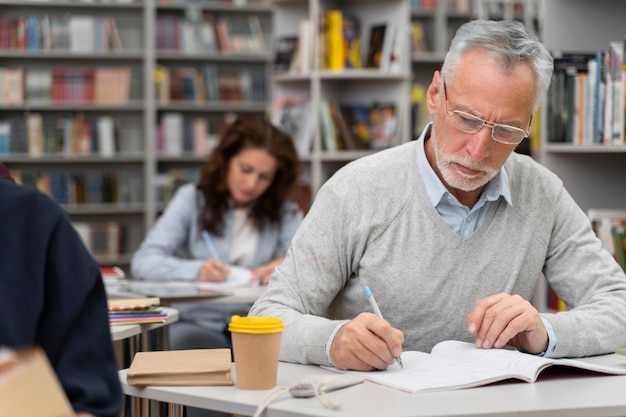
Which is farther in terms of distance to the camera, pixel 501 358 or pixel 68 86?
pixel 68 86

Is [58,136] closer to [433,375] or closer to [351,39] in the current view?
[351,39]

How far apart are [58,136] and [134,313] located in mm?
4828

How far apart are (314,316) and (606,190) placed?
1.88m

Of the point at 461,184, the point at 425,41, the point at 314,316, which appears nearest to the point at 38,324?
the point at 314,316

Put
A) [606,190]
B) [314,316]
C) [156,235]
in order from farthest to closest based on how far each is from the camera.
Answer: [156,235] → [606,190] → [314,316]

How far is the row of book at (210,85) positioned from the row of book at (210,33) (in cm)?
17

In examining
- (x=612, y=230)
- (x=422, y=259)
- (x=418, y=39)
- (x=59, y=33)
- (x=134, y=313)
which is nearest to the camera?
(x=422, y=259)

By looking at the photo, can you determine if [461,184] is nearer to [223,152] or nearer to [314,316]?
[314,316]

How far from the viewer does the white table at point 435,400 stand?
1444mm

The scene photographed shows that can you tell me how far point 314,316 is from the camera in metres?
1.88

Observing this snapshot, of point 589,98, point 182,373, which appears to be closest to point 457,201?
point 182,373

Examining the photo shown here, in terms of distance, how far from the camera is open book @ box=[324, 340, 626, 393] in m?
1.60

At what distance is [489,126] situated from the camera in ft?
6.34

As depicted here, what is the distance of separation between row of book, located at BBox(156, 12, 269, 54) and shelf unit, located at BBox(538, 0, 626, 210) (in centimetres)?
422
